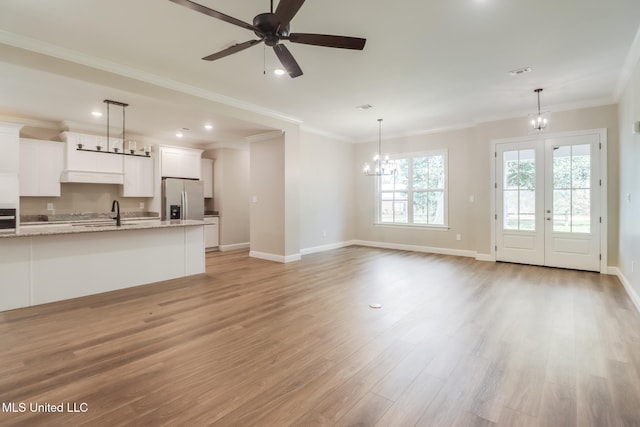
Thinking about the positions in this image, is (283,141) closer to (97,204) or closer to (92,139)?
(92,139)

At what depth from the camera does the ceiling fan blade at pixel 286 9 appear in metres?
1.96

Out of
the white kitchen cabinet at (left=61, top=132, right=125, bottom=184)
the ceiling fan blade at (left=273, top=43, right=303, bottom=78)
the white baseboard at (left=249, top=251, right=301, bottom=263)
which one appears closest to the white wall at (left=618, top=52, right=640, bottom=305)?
the ceiling fan blade at (left=273, top=43, right=303, bottom=78)

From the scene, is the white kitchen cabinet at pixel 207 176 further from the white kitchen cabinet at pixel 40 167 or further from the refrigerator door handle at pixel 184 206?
the white kitchen cabinet at pixel 40 167

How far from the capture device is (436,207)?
23.4 ft

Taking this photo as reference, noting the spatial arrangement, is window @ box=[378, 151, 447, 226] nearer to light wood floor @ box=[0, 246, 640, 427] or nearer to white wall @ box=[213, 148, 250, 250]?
light wood floor @ box=[0, 246, 640, 427]

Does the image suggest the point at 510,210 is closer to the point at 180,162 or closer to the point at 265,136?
the point at 265,136

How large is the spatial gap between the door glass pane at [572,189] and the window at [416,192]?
2.04 meters

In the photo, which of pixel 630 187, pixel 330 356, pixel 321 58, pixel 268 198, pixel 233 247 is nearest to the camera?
pixel 330 356

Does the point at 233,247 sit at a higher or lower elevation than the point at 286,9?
lower

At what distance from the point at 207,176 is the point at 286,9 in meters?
6.61

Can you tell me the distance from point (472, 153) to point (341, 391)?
6.06 metres

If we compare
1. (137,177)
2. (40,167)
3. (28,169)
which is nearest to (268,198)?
(137,177)

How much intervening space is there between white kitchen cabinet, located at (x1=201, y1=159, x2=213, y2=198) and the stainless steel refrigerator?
593mm

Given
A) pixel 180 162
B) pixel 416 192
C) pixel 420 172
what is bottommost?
pixel 416 192
